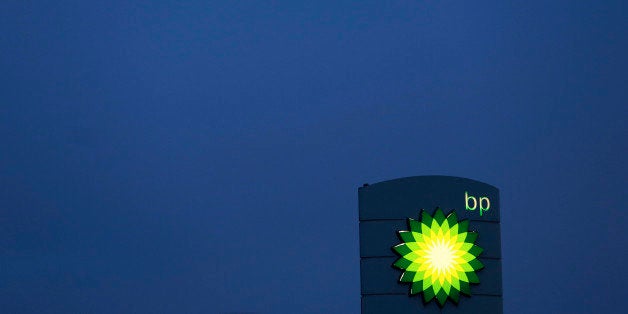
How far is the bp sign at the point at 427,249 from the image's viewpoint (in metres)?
25.8

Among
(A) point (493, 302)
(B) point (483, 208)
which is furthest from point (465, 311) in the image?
(B) point (483, 208)

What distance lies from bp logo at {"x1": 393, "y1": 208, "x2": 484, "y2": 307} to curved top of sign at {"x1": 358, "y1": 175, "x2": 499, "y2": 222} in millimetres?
236

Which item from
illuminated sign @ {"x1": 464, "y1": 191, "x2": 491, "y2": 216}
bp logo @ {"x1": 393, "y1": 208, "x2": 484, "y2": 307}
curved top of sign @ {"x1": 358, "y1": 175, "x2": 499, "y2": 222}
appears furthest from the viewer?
illuminated sign @ {"x1": 464, "y1": 191, "x2": 491, "y2": 216}

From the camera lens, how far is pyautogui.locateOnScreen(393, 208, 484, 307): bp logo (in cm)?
2578

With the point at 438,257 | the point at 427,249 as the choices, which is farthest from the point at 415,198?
the point at 438,257

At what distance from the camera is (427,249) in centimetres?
2577

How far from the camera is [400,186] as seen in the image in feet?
86.1

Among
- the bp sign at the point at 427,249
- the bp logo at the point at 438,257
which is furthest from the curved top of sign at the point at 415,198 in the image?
the bp logo at the point at 438,257

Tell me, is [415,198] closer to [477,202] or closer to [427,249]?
[427,249]

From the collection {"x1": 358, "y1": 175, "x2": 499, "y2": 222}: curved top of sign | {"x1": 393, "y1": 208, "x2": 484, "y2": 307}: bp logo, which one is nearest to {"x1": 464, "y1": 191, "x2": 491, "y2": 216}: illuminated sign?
{"x1": 358, "y1": 175, "x2": 499, "y2": 222}: curved top of sign

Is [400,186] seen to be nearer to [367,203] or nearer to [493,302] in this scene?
[367,203]

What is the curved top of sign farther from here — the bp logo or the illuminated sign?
the bp logo

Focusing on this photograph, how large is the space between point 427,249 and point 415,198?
1.22 metres

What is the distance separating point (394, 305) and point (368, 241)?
1.53 metres
